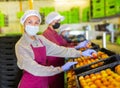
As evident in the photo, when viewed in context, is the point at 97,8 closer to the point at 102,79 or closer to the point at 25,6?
the point at 102,79

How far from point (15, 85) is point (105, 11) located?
1951 mm

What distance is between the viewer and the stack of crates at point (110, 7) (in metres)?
3.99

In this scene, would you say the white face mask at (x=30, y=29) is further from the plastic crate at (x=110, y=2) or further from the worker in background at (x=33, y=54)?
the plastic crate at (x=110, y=2)

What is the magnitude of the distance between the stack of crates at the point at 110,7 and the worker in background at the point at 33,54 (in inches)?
43.6

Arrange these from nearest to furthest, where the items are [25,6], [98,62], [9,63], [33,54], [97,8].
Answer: [98,62]
[33,54]
[9,63]
[97,8]
[25,6]

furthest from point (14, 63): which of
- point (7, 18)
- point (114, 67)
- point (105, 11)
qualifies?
point (7, 18)

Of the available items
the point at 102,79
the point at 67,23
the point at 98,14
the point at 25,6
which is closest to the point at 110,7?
the point at 98,14

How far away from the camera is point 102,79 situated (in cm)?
237

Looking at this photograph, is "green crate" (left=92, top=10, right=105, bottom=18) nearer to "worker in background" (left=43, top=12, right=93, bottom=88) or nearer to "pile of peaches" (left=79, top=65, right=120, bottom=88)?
"worker in background" (left=43, top=12, right=93, bottom=88)

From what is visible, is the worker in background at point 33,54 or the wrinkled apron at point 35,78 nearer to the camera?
the worker in background at point 33,54

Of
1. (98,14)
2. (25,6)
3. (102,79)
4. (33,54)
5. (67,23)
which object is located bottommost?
(102,79)

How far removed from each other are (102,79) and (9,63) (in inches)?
97.9

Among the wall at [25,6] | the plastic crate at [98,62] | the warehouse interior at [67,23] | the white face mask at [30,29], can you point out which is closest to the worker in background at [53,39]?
the warehouse interior at [67,23]

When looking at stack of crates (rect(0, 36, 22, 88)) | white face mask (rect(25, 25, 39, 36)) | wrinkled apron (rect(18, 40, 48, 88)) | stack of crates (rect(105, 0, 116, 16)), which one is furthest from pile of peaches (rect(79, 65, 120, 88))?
stack of crates (rect(0, 36, 22, 88))
